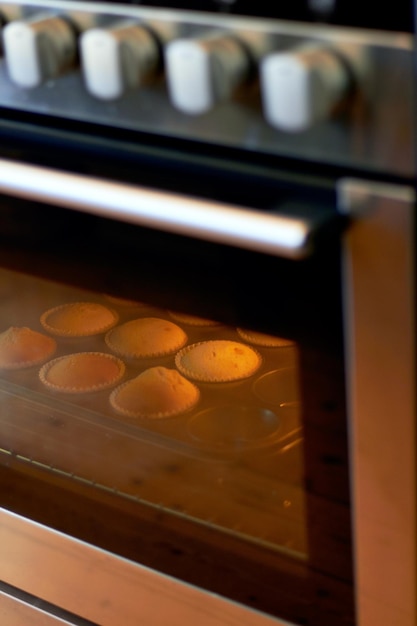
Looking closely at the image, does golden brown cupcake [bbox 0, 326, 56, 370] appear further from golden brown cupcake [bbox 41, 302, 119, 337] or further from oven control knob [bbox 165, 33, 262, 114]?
oven control knob [bbox 165, 33, 262, 114]

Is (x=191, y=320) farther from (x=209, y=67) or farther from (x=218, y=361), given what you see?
(x=209, y=67)

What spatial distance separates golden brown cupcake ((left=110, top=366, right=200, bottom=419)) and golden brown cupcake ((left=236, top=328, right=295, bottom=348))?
13cm

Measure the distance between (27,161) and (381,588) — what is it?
41 centimetres

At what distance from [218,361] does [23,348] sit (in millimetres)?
201

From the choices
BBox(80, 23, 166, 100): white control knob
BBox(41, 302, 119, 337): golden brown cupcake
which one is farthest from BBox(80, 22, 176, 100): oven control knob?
BBox(41, 302, 119, 337): golden brown cupcake

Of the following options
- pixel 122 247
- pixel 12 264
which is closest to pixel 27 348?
pixel 12 264

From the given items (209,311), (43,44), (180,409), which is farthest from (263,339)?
(43,44)

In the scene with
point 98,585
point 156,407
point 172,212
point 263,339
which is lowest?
point 98,585

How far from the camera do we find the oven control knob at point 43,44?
0.61 m

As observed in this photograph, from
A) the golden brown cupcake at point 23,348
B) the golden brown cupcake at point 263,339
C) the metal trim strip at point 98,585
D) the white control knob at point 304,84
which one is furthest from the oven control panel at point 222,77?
the metal trim strip at point 98,585

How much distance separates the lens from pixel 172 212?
60 cm

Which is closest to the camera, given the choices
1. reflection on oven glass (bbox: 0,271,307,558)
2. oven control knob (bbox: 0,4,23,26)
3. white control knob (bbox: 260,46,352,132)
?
white control knob (bbox: 260,46,352,132)

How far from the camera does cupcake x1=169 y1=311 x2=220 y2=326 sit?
708 mm

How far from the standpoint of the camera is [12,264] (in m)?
0.78
